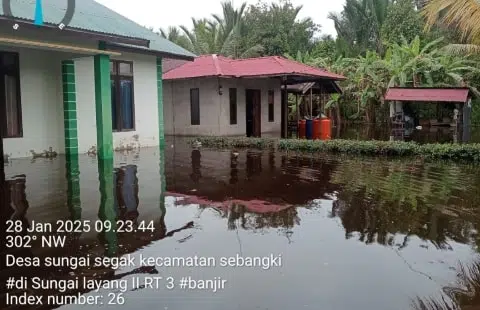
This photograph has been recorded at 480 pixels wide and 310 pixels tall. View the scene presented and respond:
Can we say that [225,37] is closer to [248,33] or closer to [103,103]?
[248,33]

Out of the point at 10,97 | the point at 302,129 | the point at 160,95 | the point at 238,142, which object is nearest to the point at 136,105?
the point at 160,95

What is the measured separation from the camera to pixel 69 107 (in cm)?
1227

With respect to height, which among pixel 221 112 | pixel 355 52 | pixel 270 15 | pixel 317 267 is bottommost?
pixel 317 267

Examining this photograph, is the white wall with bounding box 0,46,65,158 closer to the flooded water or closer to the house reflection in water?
the flooded water

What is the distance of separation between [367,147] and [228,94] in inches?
317

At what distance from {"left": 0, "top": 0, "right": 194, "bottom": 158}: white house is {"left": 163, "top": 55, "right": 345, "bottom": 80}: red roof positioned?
479 cm

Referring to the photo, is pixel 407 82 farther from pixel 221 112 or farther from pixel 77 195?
pixel 77 195

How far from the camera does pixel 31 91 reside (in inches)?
464

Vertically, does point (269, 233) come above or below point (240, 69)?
below

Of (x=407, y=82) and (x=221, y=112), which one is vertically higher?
(x=407, y=82)

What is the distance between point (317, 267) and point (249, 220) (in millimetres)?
1829

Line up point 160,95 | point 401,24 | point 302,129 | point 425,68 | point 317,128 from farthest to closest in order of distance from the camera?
point 401,24 → point 425,68 → point 302,129 → point 317,128 → point 160,95

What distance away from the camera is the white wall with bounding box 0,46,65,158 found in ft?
38.0

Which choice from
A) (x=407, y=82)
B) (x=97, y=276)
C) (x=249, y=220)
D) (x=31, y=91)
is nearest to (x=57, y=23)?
(x=31, y=91)
